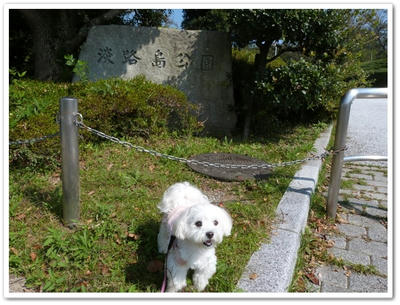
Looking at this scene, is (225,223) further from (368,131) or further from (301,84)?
(368,131)

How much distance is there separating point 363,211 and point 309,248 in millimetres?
1313

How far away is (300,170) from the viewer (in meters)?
4.50

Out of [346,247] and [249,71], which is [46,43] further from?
[346,247]

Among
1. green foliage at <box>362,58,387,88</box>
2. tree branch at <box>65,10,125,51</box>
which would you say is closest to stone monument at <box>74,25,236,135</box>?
tree branch at <box>65,10,125,51</box>

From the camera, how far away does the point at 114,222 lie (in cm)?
304

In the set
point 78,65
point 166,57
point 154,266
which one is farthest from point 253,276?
point 166,57

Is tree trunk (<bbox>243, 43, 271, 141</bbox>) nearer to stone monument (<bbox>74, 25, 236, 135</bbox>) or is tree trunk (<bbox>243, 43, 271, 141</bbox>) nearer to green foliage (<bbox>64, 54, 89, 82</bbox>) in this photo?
stone monument (<bbox>74, 25, 236, 135</bbox>)

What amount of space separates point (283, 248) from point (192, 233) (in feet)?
3.47

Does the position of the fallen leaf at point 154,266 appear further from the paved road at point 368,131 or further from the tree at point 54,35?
the tree at point 54,35

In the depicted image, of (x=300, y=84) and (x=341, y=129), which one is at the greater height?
(x=300, y=84)

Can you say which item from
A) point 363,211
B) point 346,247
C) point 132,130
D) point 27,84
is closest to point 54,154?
point 132,130

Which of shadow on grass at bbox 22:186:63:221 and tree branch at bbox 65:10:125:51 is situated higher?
tree branch at bbox 65:10:125:51

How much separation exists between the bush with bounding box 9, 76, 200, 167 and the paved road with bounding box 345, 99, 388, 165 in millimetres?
3851

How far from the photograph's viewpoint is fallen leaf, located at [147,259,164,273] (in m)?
2.50
